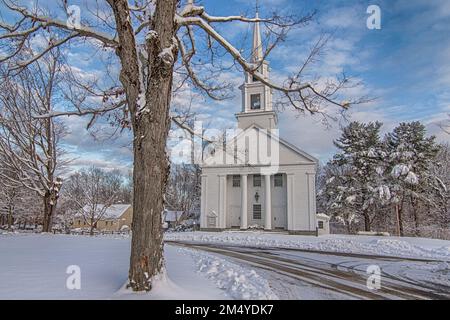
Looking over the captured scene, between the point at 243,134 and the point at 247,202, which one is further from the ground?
the point at 243,134

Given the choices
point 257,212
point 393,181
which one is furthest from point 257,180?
point 393,181

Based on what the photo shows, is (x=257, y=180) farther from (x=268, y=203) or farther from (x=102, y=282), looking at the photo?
(x=102, y=282)

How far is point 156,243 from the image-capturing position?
4543 mm

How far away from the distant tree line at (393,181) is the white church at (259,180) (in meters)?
6.12

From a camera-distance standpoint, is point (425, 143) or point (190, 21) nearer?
point (190, 21)

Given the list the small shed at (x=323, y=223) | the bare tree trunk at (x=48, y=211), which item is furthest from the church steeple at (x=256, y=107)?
the bare tree trunk at (x=48, y=211)

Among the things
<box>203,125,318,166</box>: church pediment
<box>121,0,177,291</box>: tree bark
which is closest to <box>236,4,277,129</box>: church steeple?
<box>203,125,318,166</box>: church pediment

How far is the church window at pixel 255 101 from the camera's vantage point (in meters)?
29.5

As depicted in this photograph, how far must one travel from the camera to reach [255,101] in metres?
29.8

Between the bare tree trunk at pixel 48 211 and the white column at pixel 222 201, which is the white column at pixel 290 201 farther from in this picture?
the bare tree trunk at pixel 48 211

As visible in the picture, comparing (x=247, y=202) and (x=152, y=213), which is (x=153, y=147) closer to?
(x=152, y=213)

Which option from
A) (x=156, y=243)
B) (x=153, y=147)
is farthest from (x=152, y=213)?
(x=153, y=147)

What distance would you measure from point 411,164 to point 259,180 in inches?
531
